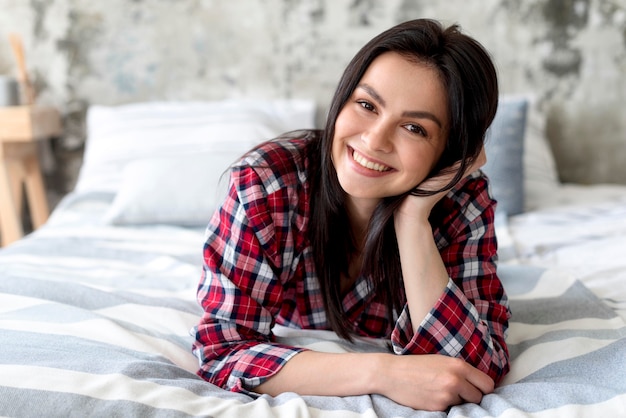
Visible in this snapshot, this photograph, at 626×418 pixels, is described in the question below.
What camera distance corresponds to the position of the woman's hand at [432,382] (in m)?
1.01

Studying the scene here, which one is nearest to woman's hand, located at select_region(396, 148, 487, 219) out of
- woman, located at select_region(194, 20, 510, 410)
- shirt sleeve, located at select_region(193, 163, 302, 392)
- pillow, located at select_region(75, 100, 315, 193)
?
woman, located at select_region(194, 20, 510, 410)

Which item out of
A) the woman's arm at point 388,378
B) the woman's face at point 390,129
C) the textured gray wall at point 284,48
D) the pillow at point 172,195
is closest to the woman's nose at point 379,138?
the woman's face at point 390,129

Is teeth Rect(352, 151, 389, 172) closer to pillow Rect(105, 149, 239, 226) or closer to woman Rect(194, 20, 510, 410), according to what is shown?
woman Rect(194, 20, 510, 410)

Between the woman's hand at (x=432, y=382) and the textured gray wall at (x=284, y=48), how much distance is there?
189 centimetres

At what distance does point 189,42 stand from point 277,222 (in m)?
1.85

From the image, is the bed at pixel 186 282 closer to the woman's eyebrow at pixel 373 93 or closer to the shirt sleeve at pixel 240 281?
the shirt sleeve at pixel 240 281

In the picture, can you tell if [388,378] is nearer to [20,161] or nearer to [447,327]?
[447,327]

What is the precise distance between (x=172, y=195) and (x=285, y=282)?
3.14ft

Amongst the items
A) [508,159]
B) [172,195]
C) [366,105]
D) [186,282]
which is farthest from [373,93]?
[508,159]

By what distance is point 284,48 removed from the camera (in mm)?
2805

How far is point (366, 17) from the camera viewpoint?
108 inches

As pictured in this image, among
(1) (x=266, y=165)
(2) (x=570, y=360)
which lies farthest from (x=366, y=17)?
(2) (x=570, y=360)

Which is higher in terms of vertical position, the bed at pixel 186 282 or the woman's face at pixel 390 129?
the woman's face at pixel 390 129

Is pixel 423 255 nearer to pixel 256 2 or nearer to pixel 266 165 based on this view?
pixel 266 165
